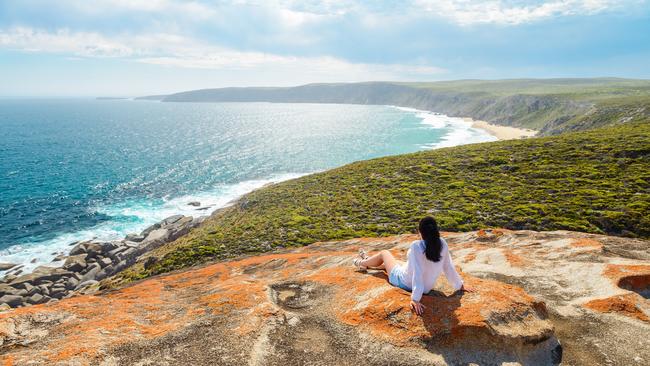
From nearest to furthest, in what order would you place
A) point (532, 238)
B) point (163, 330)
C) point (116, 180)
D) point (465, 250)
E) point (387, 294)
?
1. point (163, 330)
2. point (387, 294)
3. point (465, 250)
4. point (532, 238)
5. point (116, 180)

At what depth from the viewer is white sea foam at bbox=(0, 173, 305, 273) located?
148ft

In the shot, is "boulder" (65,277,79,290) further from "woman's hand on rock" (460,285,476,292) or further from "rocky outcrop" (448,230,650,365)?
"woman's hand on rock" (460,285,476,292)

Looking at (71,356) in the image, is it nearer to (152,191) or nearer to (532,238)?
(532,238)

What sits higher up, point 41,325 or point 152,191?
point 41,325

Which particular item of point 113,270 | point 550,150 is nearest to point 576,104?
point 550,150

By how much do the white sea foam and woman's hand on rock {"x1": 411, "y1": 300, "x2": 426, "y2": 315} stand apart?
48692mm

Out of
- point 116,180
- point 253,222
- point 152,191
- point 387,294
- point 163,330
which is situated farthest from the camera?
point 116,180

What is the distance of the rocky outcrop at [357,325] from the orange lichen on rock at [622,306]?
0.03m

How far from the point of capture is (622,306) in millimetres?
8586

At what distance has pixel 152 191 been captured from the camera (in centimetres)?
7425

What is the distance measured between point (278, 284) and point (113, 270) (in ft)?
117

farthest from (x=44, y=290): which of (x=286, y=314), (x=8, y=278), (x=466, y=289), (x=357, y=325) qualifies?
(x=466, y=289)

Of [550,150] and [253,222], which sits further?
[550,150]

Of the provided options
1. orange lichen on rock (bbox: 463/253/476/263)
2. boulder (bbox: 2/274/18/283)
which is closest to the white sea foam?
boulder (bbox: 2/274/18/283)
